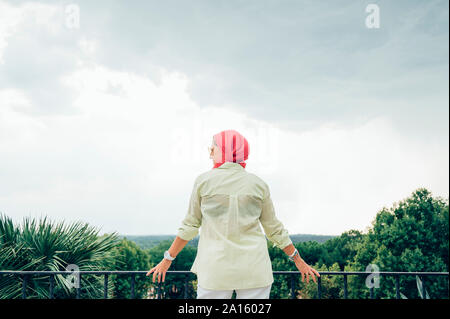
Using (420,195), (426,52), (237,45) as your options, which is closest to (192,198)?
(237,45)

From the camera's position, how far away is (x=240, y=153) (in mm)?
1486

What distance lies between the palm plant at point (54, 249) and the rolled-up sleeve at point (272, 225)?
753 cm

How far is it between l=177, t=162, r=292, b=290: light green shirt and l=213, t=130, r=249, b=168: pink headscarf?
0.19 ft

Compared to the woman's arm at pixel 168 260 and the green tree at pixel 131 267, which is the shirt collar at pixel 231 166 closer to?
the woman's arm at pixel 168 260

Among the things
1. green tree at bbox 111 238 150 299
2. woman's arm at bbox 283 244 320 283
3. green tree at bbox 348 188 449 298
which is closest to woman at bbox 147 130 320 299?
woman's arm at bbox 283 244 320 283

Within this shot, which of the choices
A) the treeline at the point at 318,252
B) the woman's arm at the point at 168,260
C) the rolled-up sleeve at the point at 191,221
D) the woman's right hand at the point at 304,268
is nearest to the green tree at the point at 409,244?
the treeline at the point at 318,252

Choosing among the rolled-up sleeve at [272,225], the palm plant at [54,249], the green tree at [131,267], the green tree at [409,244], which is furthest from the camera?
the green tree at [409,244]

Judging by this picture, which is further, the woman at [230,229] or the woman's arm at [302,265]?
the woman's arm at [302,265]

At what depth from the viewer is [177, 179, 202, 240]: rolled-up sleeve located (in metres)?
1.44

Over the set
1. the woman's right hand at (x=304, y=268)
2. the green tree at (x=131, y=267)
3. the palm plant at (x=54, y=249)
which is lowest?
the green tree at (x=131, y=267)

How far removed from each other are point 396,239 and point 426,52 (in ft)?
44.2

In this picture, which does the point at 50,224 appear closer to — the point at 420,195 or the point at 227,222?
the point at 227,222

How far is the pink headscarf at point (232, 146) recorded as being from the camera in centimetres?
148
